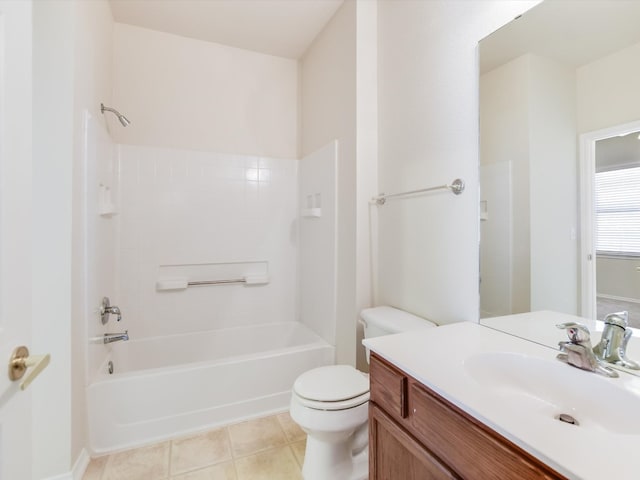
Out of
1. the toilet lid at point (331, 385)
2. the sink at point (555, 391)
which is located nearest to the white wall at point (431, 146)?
the sink at point (555, 391)

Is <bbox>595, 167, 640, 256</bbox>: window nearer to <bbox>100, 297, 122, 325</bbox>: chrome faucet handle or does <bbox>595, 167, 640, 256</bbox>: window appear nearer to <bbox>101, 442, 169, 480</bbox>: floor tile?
<bbox>101, 442, 169, 480</bbox>: floor tile

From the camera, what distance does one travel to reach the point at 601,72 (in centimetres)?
90

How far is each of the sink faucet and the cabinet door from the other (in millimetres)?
475

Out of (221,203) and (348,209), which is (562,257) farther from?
(221,203)

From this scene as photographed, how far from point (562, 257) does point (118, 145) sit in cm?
273

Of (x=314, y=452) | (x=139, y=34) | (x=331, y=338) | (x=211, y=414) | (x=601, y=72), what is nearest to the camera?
(x=601, y=72)

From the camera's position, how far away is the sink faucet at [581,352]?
0.81 m

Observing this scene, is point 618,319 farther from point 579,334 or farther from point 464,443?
point 464,443

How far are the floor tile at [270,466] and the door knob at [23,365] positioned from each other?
47.2 inches

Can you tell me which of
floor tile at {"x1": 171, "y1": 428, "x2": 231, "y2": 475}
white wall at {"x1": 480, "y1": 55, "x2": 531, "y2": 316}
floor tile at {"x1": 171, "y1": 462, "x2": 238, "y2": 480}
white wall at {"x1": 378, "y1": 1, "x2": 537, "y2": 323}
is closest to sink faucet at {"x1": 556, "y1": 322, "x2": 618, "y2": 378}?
white wall at {"x1": 480, "y1": 55, "x2": 531, "y2": 316}

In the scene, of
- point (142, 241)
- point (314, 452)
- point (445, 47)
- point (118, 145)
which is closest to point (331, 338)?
point (314, 452)

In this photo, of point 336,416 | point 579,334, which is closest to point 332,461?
point 336,416

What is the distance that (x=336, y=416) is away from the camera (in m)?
1.28

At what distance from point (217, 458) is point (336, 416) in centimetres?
79
